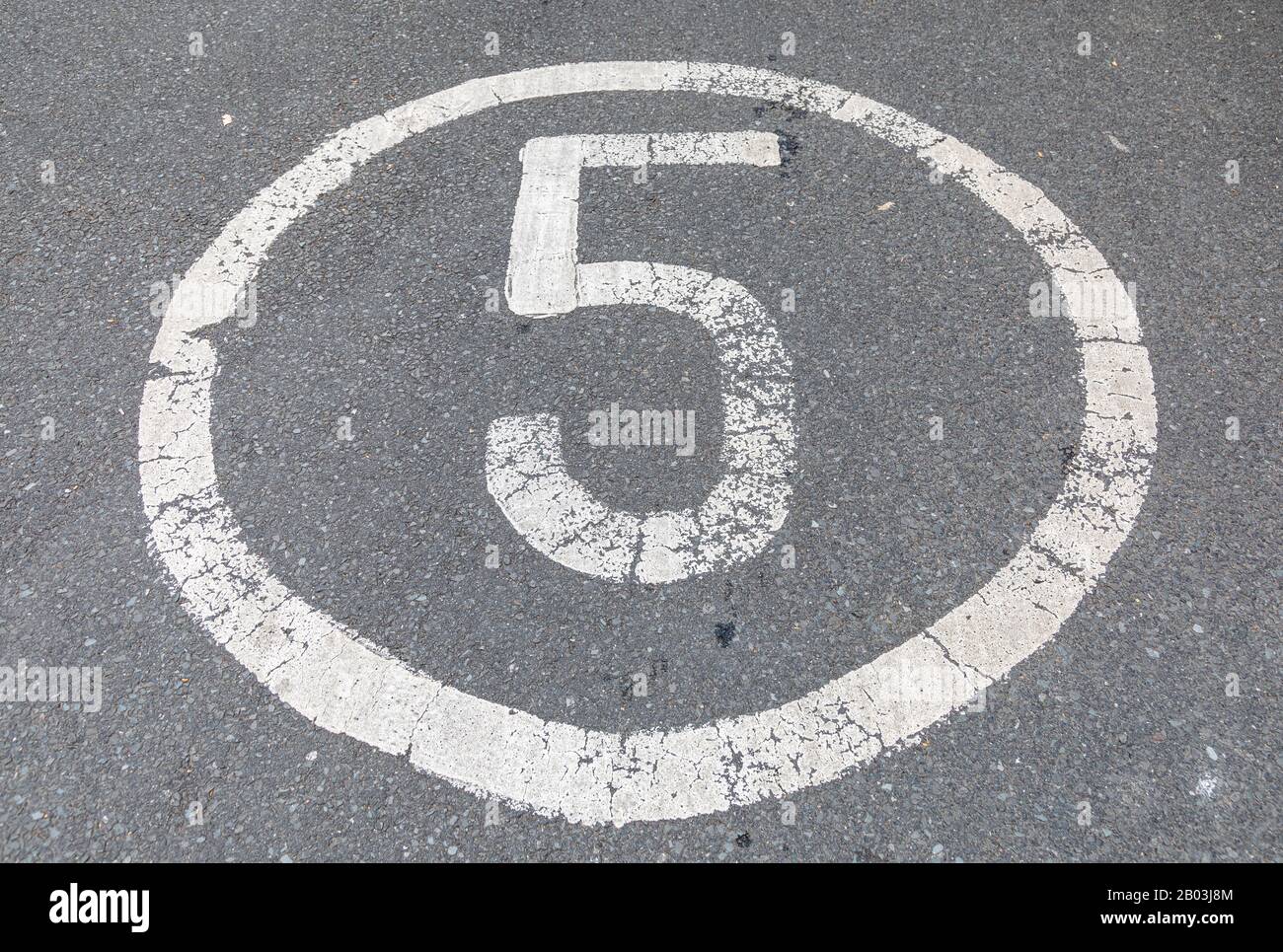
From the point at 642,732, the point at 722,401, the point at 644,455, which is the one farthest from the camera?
the point at 722,401

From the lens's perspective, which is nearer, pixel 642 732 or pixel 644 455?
pixel 642 732

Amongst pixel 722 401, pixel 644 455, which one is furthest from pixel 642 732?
pixel 722 401

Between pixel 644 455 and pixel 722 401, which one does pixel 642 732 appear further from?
pixel 722 401

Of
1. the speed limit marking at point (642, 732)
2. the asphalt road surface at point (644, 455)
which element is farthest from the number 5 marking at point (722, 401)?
the speed limit marking at point (642, 732)

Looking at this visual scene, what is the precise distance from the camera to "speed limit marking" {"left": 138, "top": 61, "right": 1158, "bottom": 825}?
2408mm

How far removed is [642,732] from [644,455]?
0.95 metres

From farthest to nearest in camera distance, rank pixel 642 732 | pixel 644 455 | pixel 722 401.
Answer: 1. pixel 722 401
2. pixel 644 455
3. pixel 642 732

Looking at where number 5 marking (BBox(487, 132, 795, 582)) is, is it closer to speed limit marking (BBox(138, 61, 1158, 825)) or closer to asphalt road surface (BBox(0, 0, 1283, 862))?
asphalt road surface (BBox(0, 0, 1283, 862))

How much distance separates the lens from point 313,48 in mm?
4711

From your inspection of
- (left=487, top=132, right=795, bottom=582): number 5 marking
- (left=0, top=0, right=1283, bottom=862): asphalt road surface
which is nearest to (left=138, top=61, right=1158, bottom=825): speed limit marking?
(left=0, top=0, right=1283, bottom=862): asphalt road surface

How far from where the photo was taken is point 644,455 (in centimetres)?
306

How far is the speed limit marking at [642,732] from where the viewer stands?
2.41m
